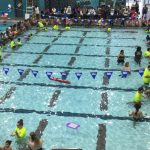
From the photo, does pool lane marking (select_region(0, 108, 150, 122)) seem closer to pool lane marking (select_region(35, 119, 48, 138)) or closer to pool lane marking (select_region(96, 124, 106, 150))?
pool lane marking (select_region(35, 119, 48, 138))

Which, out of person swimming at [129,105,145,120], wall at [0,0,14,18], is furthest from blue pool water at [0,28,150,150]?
wall at [0,0,14,18]

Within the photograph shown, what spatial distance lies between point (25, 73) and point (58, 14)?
12.8 m

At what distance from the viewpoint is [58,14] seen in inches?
1158

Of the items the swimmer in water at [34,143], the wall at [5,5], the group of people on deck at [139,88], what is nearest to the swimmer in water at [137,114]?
the group of people on deck at [139,88]

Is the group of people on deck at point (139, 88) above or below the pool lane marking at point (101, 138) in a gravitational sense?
above

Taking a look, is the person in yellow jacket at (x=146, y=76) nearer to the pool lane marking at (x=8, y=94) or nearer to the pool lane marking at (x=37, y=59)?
the pool lane marking at (x=8, y=94)

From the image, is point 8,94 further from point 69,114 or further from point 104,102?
point 104,102

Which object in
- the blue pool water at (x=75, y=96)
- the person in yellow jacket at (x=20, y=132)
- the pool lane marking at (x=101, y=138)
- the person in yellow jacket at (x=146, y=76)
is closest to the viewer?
the pool lane marking at (x=101, y=138)

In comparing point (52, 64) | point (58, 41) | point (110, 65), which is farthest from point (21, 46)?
point (110, 65)

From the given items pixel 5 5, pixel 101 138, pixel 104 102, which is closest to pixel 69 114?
pixel 104 102

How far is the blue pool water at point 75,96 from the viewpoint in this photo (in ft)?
38.0

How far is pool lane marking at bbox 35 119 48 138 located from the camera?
11.8 m

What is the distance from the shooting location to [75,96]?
48.8 feet

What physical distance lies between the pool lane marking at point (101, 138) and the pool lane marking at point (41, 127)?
190cm
